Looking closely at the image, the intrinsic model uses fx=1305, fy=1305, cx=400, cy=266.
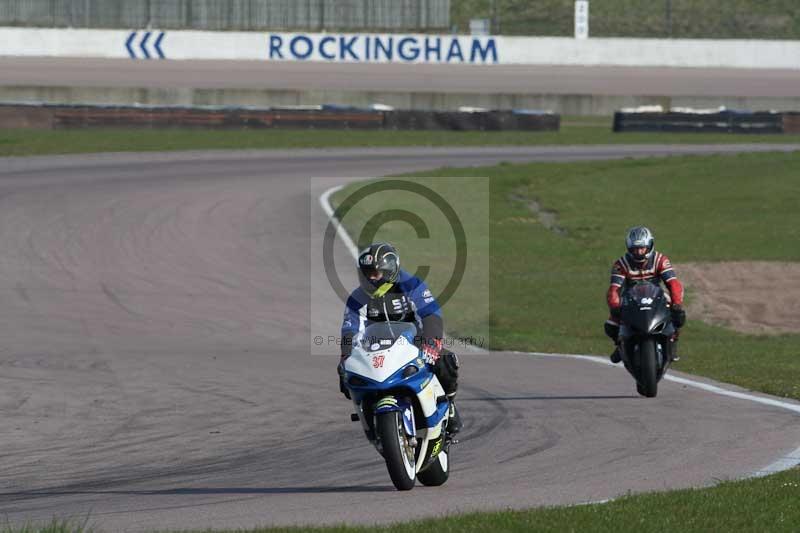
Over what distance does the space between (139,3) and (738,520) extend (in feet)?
197

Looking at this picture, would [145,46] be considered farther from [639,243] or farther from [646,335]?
[646,335]

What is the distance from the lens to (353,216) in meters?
29.8

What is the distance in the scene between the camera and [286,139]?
45.8m

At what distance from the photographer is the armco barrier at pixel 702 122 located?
167ft

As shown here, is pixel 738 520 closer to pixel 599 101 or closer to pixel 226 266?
pixel 226 266

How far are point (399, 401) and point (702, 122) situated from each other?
44086mm

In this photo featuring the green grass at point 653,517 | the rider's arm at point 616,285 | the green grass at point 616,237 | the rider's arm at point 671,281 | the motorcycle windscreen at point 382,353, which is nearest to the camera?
the green grass at point 653,517

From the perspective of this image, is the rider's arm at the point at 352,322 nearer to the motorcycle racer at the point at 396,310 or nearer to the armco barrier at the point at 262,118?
the motorcycle racer at the point at 396,310

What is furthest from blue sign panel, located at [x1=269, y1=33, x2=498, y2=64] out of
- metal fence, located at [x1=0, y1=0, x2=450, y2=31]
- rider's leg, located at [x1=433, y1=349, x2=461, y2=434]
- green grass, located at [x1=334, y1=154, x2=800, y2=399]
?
rider's leg, located at [x1=433, y1=349, x2=461, y2=434]

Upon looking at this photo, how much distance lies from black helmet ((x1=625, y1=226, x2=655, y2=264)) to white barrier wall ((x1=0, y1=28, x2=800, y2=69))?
51494 mm

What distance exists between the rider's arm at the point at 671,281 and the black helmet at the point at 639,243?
183 mm

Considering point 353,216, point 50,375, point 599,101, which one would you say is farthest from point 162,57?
point 50,375

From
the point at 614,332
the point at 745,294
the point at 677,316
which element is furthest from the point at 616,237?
the point at 677,316

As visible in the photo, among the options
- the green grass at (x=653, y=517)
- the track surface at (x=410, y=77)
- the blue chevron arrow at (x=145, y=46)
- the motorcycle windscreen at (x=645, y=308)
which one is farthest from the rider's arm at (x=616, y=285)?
the blue chevron arrow at (x=145, y=46)
